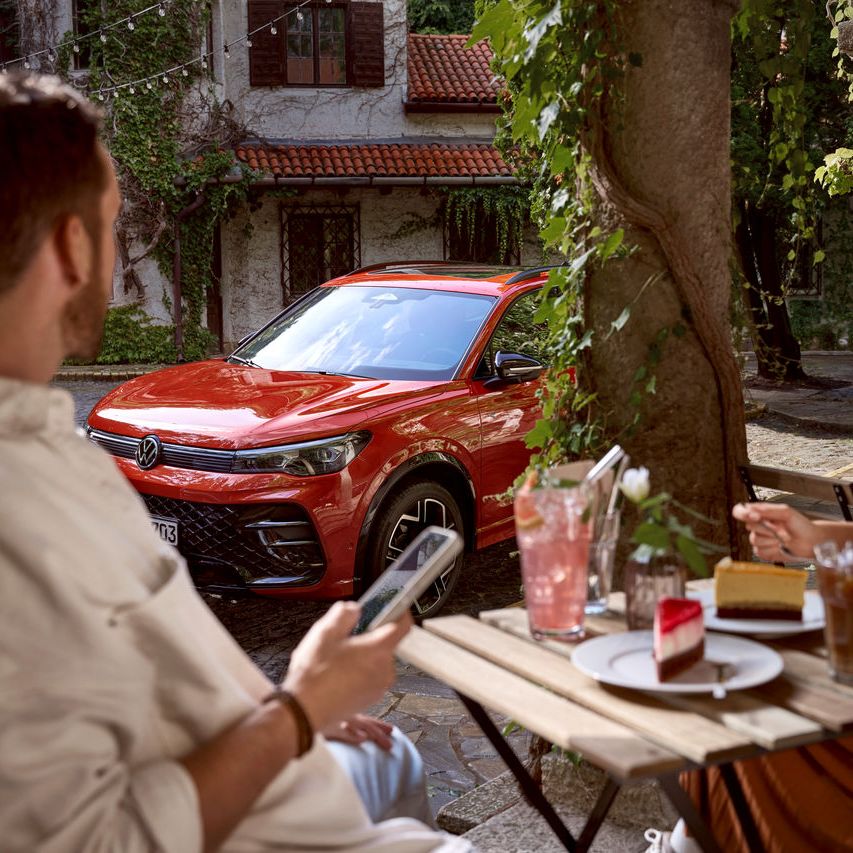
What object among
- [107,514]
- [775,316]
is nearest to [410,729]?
[107,514]

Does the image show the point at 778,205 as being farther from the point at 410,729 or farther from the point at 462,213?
the point at 410,729

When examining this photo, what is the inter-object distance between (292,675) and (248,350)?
5.59 meters

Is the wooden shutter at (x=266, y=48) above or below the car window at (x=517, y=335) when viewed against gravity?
above

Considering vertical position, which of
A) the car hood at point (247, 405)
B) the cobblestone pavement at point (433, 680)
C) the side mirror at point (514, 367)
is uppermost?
the side mirror at point (514, 367)

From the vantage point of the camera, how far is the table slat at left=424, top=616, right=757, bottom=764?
6.08ft

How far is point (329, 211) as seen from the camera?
2231 cm

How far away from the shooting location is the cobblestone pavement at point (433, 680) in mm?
4238

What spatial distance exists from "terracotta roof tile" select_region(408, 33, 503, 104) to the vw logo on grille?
688 inches

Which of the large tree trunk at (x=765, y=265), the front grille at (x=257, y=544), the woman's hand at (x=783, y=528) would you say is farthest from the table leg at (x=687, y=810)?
the large tree trunk at (x=765, y=265)

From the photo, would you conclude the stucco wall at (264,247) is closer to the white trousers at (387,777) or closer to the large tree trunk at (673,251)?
the large tree trunk at (673,251)

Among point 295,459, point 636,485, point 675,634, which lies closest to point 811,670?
point 675,634

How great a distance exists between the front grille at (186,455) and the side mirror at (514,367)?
5.13 ft

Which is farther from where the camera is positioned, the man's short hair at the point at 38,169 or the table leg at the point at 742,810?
the table leg at the point at 742,810

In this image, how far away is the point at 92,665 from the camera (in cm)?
139
